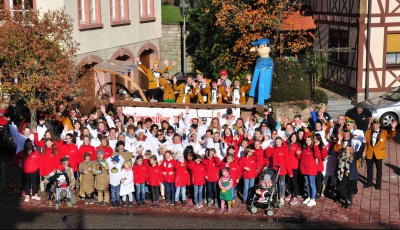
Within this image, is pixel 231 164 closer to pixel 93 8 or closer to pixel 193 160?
pixel 193 160

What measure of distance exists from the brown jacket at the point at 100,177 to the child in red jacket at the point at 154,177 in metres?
0.96

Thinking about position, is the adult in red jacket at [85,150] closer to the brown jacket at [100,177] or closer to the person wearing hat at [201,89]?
the brown jacket at [100,177]

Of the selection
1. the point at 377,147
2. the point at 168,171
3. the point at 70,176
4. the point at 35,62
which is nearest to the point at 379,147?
the point at 377,147

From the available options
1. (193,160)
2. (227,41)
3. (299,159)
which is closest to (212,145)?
(193,160)

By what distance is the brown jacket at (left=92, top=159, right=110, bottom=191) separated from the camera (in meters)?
14.7

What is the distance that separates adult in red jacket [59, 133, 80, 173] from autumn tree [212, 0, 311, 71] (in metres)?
11.4

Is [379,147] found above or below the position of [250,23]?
below

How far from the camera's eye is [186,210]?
1444 centimetres

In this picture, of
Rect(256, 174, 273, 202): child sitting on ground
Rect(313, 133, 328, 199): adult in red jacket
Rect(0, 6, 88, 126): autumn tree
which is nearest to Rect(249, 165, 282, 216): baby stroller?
Rect(256, 174, 273, 202): child sitting on ground

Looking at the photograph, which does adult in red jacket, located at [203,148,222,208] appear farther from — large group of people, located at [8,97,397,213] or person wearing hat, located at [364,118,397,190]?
person wearing hat, located at [364,118,397,190]

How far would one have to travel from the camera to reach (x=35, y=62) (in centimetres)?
1642

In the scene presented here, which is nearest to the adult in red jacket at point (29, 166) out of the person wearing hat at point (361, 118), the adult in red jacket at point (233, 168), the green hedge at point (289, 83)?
the adult in red jacket at point (233, 168)

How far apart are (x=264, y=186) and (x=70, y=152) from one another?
4759mm

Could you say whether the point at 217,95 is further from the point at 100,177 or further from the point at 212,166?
the point at 100,177
